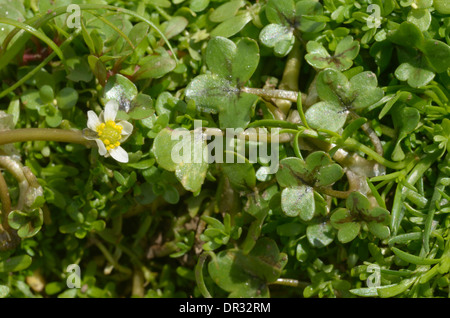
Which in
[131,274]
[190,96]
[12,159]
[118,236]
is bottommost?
[131,274]

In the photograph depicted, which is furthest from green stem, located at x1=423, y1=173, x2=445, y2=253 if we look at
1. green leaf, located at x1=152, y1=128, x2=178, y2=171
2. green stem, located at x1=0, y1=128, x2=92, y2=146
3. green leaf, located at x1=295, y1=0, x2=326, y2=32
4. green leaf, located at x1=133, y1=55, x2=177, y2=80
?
green stem, located at x1=0, y1=128, x2=92, y2=146

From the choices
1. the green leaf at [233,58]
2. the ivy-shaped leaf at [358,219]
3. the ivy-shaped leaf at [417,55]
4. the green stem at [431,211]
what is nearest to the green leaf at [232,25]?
the green leaf at [233,58]

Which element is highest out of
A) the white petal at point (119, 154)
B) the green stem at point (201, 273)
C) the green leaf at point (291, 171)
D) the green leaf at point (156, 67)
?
the green leaf at point (156, 67)

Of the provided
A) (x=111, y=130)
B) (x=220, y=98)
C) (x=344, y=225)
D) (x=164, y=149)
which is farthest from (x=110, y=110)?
(x=344, y=225)

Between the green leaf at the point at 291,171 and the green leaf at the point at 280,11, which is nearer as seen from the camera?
the green leaf at the point at 291,171

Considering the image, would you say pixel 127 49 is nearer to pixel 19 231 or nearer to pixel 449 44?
pixel 19 231

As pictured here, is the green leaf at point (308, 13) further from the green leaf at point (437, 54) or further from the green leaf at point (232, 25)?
the green leaf at point (437, 54)

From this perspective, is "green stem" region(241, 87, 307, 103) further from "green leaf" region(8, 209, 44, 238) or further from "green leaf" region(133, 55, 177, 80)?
"green leaf" region(8, 209, 44, 238)

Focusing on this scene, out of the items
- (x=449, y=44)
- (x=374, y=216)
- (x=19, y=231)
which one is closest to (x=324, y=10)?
(x=449, y=44)
